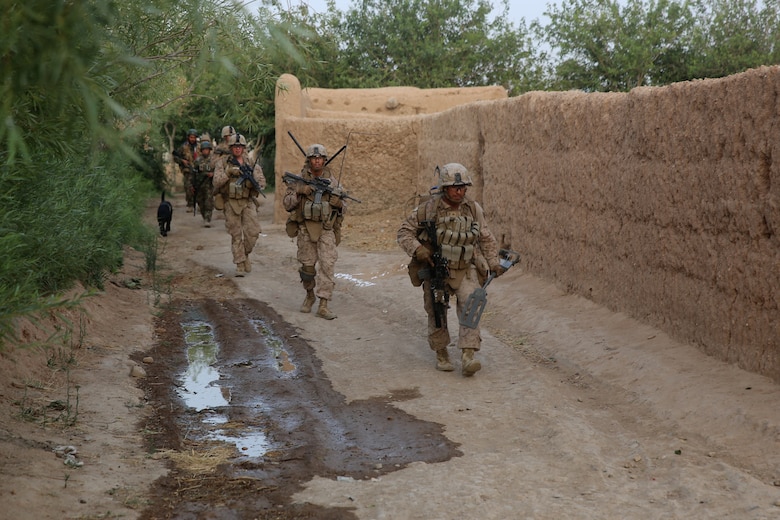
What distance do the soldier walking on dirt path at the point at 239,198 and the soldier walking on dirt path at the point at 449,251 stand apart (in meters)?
5.23

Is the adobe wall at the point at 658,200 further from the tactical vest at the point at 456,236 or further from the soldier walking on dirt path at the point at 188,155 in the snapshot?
the soldier walking on dirt path at the point at 188,155

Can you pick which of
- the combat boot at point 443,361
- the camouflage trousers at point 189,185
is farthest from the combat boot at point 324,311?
the camouflage trousers at point 189,185

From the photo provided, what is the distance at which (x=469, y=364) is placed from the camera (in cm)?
725

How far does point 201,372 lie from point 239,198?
5.12m

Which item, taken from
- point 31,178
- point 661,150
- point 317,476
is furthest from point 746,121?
point 31,178

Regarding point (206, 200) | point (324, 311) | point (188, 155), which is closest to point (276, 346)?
point (324, 311)

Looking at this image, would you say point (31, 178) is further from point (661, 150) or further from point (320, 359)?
point (661, 150)

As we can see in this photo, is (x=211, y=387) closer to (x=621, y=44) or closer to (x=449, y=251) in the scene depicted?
(x=449, y=251)

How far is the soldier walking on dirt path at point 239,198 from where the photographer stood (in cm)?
1246

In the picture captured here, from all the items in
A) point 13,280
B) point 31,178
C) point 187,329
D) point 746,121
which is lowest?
point 187,329

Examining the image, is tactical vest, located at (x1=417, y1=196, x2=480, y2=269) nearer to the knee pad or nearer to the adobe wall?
the adobe wall

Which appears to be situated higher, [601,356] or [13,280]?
[13,280]

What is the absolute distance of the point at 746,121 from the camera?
609cm

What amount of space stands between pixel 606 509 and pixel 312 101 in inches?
649
